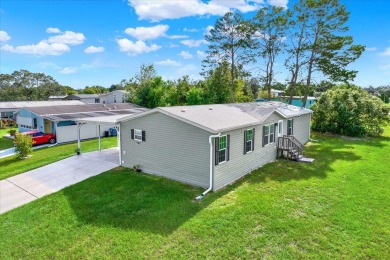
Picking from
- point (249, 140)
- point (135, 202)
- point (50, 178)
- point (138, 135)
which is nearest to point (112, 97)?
point (50, 178)

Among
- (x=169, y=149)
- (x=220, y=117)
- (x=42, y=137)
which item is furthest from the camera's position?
(x=42, y=137)

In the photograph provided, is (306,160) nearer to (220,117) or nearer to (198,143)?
(220,117)

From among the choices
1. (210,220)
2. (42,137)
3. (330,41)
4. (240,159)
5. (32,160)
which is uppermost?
(330,41)

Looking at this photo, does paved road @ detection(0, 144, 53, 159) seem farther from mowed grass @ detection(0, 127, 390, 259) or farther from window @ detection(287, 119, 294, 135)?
window @ detection(287, 119, 294, 135)

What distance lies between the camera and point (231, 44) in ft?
89.3

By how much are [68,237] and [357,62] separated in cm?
2683

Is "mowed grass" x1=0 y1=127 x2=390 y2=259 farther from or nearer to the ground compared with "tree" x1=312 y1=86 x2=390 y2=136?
nearer to the ground

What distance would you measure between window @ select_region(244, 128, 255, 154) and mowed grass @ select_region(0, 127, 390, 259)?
1372 mm

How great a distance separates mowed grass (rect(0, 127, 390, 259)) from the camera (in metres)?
6.70

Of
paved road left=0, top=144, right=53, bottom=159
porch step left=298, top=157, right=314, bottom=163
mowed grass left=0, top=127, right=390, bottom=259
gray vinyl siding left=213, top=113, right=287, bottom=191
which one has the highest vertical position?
gray vinyl siding left=213, top=113, right=287, bottom=191

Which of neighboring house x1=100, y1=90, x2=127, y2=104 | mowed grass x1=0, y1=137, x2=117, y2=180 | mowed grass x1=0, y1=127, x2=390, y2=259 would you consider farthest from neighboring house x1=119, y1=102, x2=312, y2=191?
neighboring house x1=100, y1=90, x2=127, y2=104

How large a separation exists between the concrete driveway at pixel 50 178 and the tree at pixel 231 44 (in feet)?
56.4

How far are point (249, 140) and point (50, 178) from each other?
10312 millimetres

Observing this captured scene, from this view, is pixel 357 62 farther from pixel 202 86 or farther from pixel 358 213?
pixel 358 213
